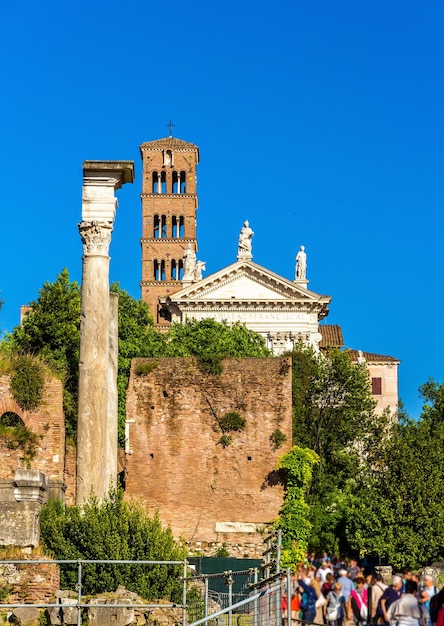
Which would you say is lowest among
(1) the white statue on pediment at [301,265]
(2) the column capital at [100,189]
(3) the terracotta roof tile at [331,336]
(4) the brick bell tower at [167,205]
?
(2) the column capital at [100,189]

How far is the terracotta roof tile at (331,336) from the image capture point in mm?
80137

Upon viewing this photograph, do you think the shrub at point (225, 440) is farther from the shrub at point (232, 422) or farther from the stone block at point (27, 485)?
the stone block at point (27, 485)

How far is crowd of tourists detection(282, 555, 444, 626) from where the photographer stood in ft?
49.0

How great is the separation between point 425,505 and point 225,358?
24.1ft

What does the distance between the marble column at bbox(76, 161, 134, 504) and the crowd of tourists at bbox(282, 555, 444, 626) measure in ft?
20.6

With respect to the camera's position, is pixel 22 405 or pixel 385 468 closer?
pixel 22 405

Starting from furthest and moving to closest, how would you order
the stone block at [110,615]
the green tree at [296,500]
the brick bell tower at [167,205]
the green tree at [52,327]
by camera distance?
1. the brick bell tower at [167,205]
2. the green tree at [52,327]
3. the green tree at [296,500]
4. the stone block at [110,615]

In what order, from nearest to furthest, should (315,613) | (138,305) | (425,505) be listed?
(315,613), (425,505), (138,305)

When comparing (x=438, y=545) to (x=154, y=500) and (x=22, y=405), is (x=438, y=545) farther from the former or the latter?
(x=22, y=405)

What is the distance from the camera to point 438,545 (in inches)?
1314

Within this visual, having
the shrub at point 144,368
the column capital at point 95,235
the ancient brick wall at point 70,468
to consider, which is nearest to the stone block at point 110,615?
the ancient brick wall at point 70,468

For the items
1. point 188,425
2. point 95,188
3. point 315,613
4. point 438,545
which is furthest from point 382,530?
point 315,613

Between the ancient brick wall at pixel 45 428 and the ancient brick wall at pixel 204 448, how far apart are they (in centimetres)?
493

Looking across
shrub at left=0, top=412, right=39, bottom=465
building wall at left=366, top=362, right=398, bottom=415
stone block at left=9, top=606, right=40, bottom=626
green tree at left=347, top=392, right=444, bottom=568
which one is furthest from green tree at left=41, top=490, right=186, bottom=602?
building wall at left=366, top=362, right=398, bottom=415
